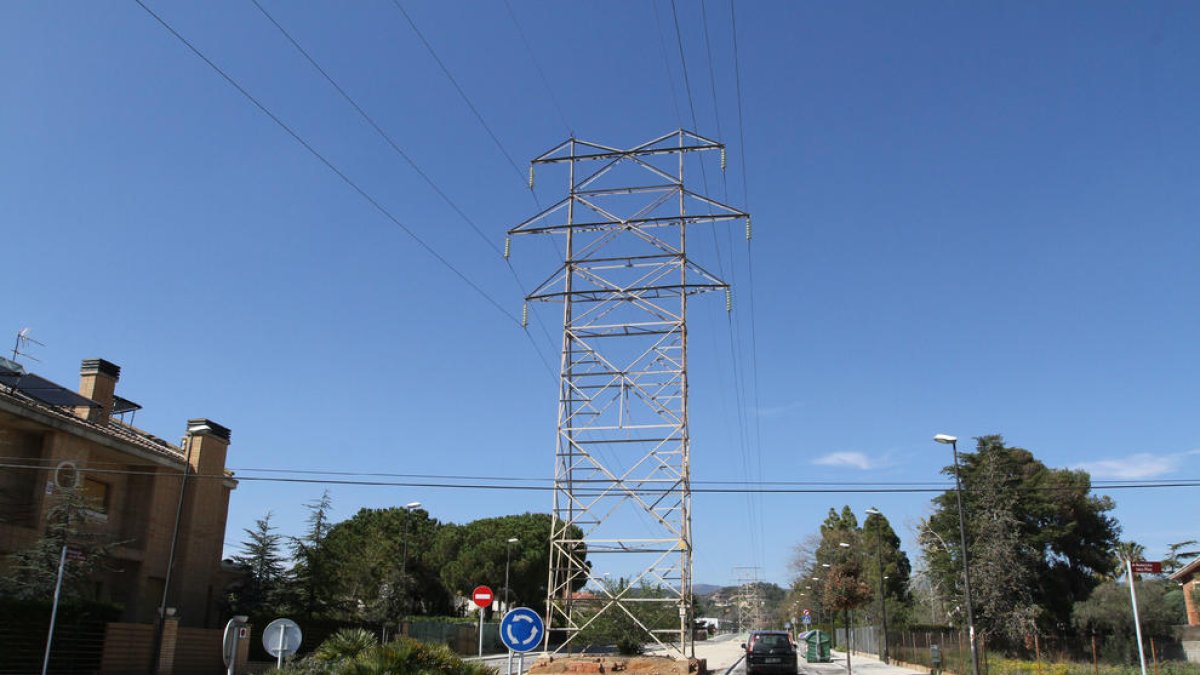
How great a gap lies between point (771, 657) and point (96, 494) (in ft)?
90.2

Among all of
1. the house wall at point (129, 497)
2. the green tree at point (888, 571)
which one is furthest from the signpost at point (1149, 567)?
the green tree at point (888, 571)

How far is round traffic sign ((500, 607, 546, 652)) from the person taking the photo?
12.8 meters

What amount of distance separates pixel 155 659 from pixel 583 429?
16.0m

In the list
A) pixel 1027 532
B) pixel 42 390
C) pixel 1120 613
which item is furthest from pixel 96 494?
pixel 1120 613

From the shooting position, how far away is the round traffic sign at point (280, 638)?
14750 mm

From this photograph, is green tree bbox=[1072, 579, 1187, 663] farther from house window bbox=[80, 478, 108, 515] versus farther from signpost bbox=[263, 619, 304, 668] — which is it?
house window bbox=[80, 478, 108, 515]

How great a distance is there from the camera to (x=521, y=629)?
42.2 ft

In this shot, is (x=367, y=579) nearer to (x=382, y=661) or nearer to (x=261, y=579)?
(x=261, y=579)

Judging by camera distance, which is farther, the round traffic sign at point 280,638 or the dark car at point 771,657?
the dark car at point 771,657

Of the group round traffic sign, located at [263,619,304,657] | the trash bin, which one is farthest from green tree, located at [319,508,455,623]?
round traffic sign, located at [263,619,304,657]

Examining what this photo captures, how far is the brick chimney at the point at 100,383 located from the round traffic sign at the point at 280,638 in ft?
88.7

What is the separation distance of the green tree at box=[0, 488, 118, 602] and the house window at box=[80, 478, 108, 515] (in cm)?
39

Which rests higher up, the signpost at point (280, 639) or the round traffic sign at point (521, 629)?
the round traffic sign at point (521, 629)

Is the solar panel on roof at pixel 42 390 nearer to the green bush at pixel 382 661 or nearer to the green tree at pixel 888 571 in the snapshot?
the green bush at pixel 382 661
